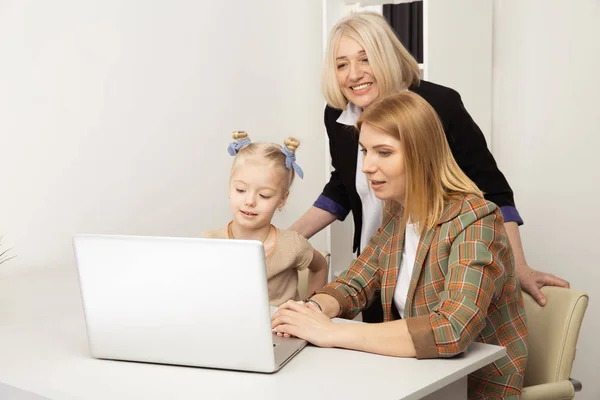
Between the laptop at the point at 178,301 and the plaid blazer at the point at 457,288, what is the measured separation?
1.14 feet

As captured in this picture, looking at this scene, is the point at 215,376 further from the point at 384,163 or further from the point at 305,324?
the point at 384,163

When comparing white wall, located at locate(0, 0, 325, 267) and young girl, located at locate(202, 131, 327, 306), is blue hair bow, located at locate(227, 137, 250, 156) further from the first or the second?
white wall, located at locate(0, 0, 325, 267)

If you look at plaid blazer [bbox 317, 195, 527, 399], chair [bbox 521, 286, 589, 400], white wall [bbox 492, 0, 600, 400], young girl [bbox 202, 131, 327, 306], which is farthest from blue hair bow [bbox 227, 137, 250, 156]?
white wall [bbox 492, 0, 600, 400]

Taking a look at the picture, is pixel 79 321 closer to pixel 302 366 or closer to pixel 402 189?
pixel 302 366

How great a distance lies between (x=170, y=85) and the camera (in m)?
3.05

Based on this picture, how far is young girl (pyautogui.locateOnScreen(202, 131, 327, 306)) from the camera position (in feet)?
7.39

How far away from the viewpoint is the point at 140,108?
2.95 metres

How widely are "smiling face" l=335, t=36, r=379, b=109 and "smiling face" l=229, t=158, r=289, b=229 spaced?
0.35m

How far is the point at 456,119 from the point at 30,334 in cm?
136

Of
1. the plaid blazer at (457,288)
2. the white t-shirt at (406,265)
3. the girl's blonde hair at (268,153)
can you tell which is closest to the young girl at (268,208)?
the girl's blonde hair at (268,153)

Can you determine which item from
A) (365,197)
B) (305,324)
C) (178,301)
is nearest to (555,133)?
(365,197)

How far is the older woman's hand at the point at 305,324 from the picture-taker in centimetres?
171

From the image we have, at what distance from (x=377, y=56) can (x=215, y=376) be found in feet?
3.88

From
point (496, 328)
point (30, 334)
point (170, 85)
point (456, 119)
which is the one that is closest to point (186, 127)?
point (170, 85)
